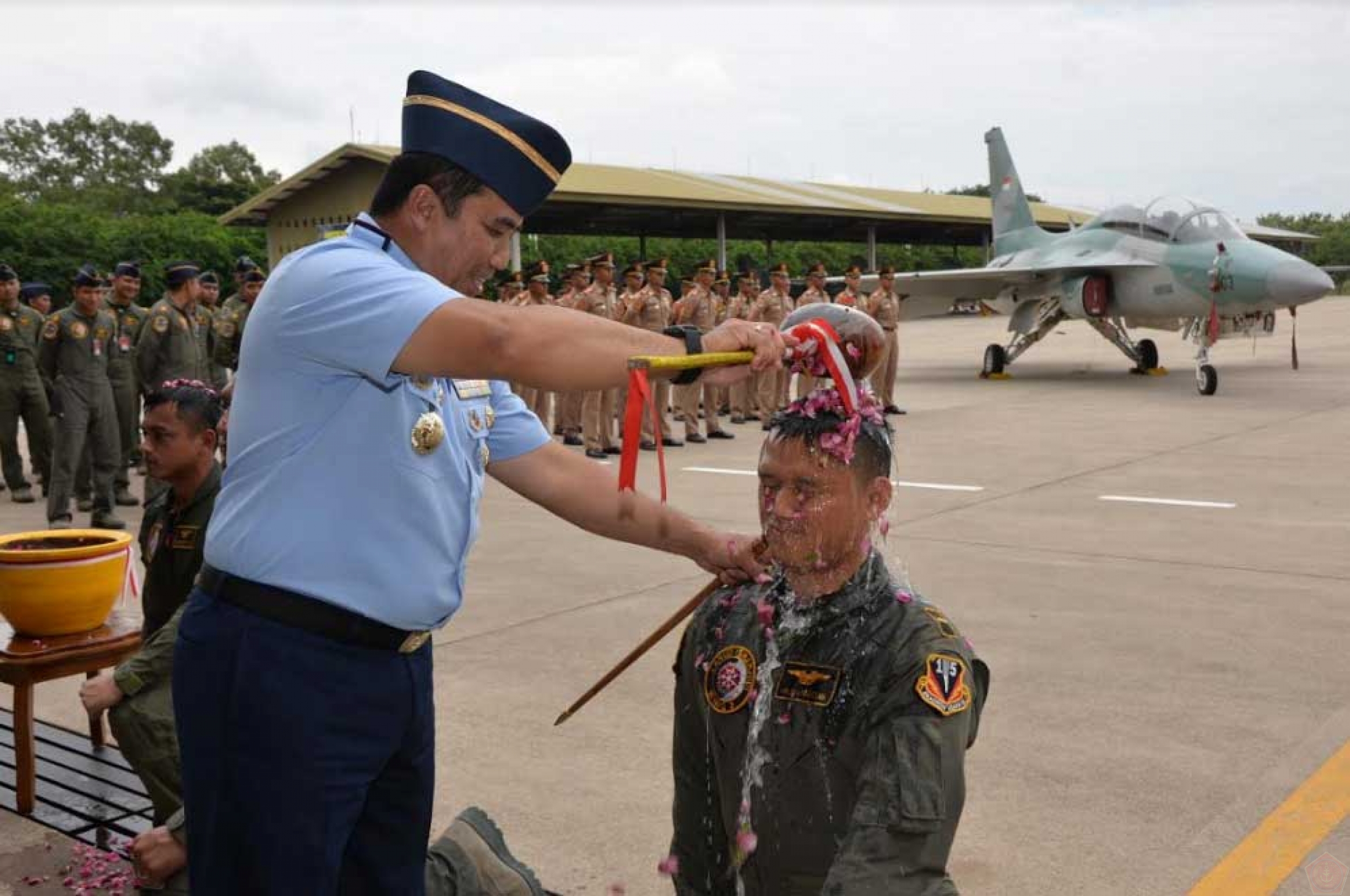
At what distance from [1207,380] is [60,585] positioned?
601 inches

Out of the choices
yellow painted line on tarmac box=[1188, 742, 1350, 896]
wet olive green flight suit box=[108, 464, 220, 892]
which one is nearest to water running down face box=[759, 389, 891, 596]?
wet olive green flight suit box=[108, 464, 220, 892]

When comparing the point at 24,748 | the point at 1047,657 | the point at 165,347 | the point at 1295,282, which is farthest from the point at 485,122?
the point at 1295,282

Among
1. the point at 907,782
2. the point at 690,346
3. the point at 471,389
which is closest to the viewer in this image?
the point at 907,782

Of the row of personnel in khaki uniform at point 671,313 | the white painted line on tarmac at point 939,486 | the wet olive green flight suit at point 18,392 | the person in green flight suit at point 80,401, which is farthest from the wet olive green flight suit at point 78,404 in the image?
the white painted line on tarmac at point 939,486

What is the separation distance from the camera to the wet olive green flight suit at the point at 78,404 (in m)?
9.14

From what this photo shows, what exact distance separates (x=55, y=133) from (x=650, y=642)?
75.7 m

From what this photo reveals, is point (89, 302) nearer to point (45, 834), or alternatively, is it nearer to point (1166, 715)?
point (45, 834)

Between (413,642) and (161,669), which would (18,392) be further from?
(413,642)

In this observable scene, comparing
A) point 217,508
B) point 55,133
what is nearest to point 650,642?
point 217,508

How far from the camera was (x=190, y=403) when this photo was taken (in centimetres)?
383

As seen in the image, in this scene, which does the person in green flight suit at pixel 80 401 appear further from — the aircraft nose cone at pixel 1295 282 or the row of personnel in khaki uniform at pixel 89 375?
the aircraft nose cone at pixel 1295 282

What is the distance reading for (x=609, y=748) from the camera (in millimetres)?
4398

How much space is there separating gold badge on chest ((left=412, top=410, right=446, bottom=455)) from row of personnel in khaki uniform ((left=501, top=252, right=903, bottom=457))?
33.5 feet

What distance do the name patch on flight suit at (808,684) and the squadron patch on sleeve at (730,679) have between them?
0.06 meters
